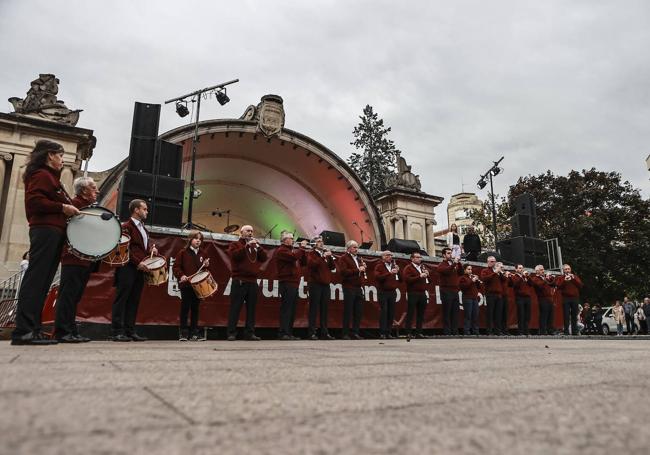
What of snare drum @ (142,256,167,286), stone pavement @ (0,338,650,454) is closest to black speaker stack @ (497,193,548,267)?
snare drum @ (142,256,167,286)

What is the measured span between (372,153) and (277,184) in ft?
79.7

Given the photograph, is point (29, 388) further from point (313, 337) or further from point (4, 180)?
point (4, 180)

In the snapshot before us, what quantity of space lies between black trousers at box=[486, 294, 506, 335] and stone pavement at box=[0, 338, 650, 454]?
979 cm

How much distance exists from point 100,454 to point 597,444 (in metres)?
1.03

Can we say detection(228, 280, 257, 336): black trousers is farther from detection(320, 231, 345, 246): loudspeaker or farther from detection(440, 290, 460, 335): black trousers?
detection(320, 231, 345, 246): loudspeaker

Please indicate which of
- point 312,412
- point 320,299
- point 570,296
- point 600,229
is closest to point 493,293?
point 570,296

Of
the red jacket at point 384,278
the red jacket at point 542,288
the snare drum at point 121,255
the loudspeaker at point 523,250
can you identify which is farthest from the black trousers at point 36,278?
the loudspeaker at point 523,250

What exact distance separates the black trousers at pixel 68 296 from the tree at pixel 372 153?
36170 millimetres

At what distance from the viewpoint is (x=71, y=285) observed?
5113 mm

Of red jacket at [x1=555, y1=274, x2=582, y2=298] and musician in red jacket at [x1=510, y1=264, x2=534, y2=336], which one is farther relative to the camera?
red jacket at [x1=555, y1=274, x2=582, y2=298]

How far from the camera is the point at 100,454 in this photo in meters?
0.81

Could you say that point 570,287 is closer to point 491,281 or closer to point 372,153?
point 491,281

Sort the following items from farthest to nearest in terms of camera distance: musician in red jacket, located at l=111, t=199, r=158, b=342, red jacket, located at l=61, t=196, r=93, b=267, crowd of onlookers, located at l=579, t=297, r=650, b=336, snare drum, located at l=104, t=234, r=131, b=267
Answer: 1. crowd of onlookers, located at l=579, t=297, r=650, b=336
2. musician in red jacket, located at l=111, t=199, r=158, b=342
3. snare drum, located at l=104, t=234, r=131, b=267
4. red jacket, located at l=61, t=196, r=93, b=267

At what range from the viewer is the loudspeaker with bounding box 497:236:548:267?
14711 millimetres
